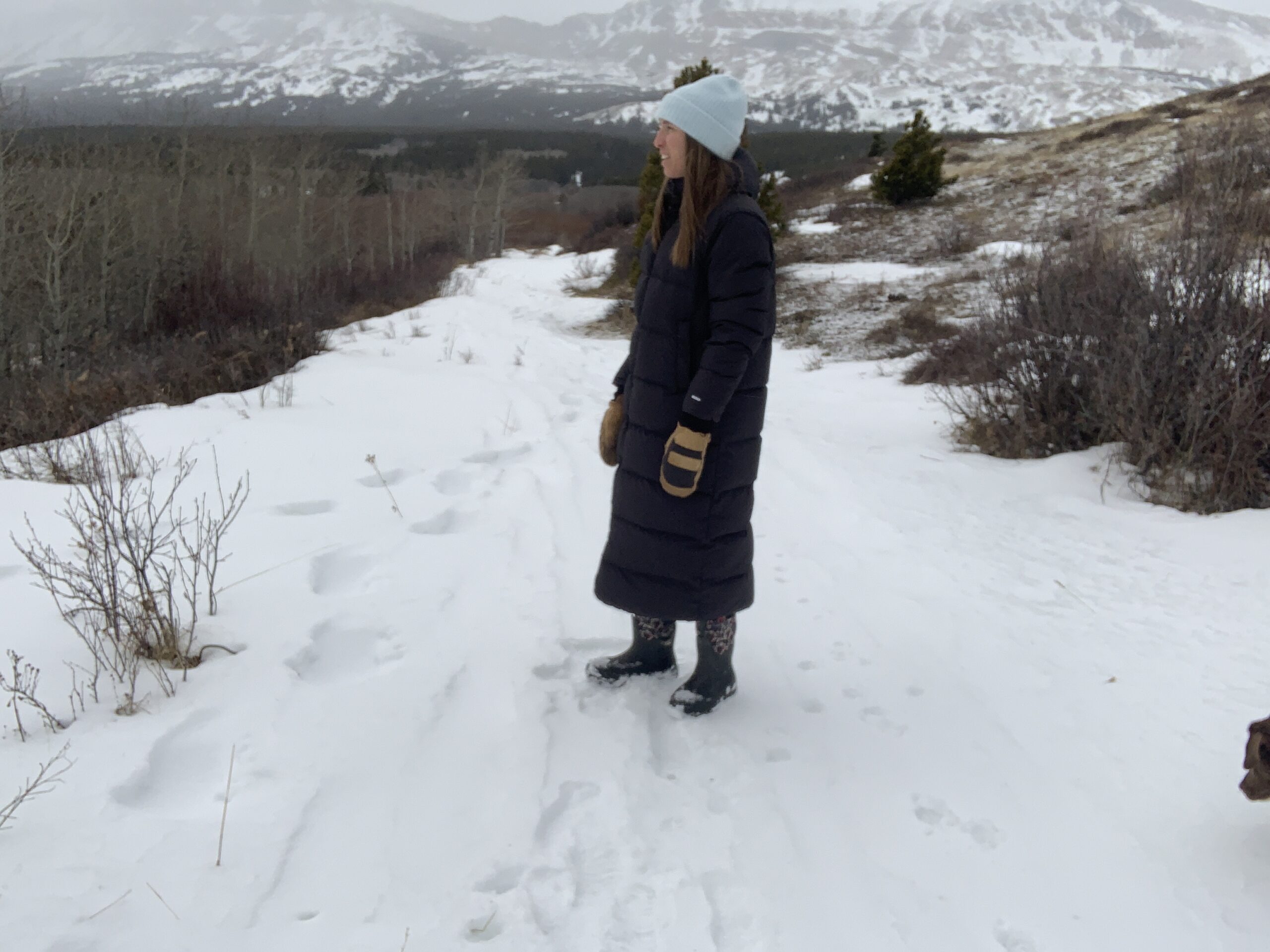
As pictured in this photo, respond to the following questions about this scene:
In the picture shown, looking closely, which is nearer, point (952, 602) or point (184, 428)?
point (952, 602)

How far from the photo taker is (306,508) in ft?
13.3

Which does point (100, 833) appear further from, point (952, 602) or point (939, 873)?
point (952, 602)

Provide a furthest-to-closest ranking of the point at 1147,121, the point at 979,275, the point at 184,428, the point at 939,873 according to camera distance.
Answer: the point at 1147,121 → the point at 979,275 → the point at 184,428 → the point at 939,873

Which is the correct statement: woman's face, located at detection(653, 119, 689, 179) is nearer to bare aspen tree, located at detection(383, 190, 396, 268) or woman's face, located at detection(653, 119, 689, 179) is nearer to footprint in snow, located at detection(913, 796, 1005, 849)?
footprint in snow, located at detection(913, 796, 1005, 849)

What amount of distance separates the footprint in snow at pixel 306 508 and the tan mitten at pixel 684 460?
250 centimetres

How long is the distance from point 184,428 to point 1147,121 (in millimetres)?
21383

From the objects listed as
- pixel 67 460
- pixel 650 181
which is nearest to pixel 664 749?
pixel 67 460

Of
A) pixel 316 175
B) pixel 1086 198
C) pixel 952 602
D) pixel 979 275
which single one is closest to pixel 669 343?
pixel 952 602

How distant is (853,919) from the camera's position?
1.83 metres

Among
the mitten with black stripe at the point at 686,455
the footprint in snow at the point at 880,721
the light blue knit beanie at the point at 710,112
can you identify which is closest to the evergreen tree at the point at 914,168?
the light blue knit beanie at the point at 710,112

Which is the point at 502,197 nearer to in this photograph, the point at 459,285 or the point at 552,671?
the point at 459,285

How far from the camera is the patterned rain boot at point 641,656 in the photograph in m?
2.70

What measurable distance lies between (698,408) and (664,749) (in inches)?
43.1

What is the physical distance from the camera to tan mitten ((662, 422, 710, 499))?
2.12 metres
